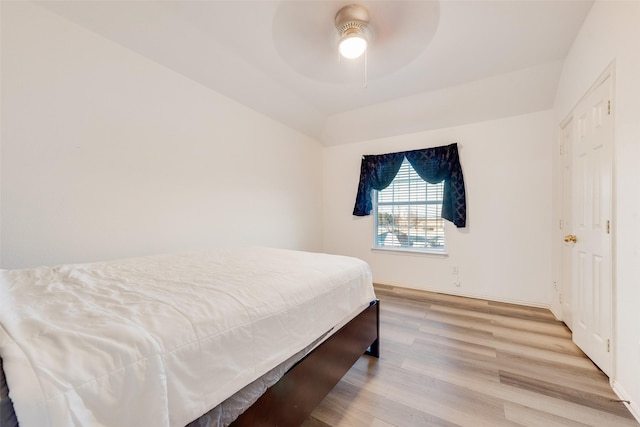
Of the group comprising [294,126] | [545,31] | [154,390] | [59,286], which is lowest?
[154,390]

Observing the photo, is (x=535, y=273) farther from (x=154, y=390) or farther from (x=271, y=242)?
(x=154, y=390)

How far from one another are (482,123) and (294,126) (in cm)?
255

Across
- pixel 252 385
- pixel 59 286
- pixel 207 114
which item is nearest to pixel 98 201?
pixel 59 286

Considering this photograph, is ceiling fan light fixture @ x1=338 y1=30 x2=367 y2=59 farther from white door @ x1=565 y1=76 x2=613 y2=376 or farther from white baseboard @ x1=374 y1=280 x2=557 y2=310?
white baseboard @ x1=374 y1=280 x2=557 y2=310

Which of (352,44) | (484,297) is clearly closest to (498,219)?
(484,297)

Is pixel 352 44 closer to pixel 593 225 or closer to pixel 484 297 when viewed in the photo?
pixel 593 225

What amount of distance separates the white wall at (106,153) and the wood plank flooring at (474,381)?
2.01m

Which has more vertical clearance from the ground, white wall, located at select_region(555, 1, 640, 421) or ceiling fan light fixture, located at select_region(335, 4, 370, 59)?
ceiling fan light fixture, located at select_region(335, 4, 370, 59)

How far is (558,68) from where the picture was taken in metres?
2.61

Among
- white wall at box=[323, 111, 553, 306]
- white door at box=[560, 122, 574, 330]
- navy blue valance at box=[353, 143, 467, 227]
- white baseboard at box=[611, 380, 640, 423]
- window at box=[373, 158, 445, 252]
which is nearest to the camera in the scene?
white baseboard at box=[611, 380, 640, 423]

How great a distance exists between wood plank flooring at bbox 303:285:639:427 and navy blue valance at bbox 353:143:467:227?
1451 millimetres

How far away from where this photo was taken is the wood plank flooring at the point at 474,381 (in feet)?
4.64

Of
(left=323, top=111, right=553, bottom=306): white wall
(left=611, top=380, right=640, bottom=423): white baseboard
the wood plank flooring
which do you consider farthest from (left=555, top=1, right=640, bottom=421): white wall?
(left=323, top=111, right=553, bottom=306): white wall

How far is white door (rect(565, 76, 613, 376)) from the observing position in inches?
67.3
